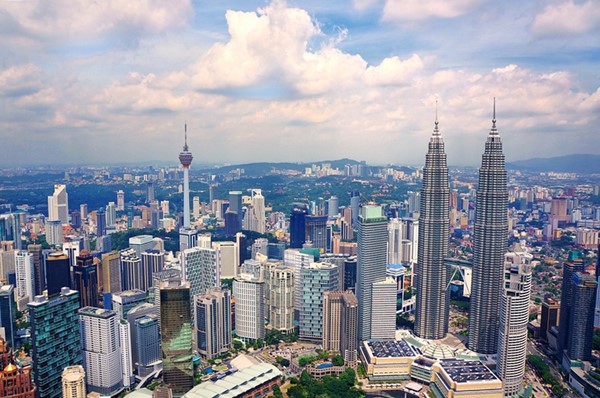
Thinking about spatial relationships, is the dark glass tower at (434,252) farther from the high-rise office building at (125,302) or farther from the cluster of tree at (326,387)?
the high-rise office building at (125,302)

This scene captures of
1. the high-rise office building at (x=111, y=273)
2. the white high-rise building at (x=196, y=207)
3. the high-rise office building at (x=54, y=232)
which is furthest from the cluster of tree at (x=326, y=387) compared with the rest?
the white high-rise building at (x=196, y=207)

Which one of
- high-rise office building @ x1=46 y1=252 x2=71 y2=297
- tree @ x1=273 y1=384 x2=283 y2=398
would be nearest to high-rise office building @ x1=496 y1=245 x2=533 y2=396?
tree @ x1=273 y1=384 x2=283 y2=398

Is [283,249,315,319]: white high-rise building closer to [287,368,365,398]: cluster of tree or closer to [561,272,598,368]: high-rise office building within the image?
[287,368,365,398]: cluster of tree

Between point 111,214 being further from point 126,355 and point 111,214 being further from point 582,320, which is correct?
point 582,320

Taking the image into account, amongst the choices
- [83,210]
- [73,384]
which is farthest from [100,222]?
[73,384]

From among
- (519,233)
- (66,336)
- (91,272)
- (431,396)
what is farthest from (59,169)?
(519,233)

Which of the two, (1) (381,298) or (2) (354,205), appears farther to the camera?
(2) (354,205)

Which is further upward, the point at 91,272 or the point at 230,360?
the point at 91,272

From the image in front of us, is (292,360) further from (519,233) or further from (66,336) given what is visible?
(519,233)

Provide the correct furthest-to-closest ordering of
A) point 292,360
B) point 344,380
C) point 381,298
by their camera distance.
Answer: point 381,298 → point 292,360 → point 344,380
